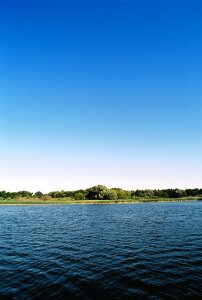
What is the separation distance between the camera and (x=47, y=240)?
38.8 metres

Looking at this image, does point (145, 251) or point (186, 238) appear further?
point (186, 238)

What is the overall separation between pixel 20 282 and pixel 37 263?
578 centimetres

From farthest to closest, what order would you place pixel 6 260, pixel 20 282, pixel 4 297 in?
pixel 6 260, pixel 20 282, pixel 4 297

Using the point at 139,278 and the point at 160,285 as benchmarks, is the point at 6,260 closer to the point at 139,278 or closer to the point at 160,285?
the point at 139,278

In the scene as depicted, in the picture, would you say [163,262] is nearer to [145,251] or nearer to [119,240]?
[145,251]

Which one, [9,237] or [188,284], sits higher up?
[9,237]

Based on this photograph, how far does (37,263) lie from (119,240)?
48.1 ft

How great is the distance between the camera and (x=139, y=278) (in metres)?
21.4

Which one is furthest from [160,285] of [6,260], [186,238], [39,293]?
[186,238]

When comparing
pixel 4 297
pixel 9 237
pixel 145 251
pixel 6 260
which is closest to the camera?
pixel 4 297

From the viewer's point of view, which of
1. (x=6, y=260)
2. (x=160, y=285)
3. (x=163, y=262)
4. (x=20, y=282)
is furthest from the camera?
(x=6, y=260)

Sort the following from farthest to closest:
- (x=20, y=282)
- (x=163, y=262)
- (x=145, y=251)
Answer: (x=145, y=251) → (x=163, y=262) → (x=20, y=282)

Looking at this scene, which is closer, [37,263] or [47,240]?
[37,263]

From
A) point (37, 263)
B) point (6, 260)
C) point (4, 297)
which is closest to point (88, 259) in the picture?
point (37, 263)
